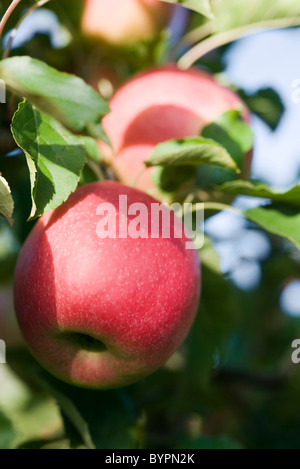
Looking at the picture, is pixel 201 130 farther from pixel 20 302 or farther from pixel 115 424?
pixel 115 424

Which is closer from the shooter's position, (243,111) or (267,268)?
(243,111)

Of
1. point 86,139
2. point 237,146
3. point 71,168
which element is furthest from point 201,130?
point 71,168

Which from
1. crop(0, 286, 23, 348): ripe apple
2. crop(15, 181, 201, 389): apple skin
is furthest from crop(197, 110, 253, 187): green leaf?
crop(0, 286, 23, 348): ripe apple

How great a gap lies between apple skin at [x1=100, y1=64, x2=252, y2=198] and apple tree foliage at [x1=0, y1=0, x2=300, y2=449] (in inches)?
2.3

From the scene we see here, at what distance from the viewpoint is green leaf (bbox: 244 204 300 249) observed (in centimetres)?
87

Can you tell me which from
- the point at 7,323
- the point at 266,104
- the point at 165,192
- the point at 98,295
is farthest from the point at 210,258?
the point at 7,323

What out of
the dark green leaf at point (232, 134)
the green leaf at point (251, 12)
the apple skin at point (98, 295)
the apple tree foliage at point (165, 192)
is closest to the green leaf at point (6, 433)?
the apple tree foliage at point (165, 192)

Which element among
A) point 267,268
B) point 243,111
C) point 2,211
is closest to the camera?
point 2,211

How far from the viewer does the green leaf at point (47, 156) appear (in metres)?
0.70

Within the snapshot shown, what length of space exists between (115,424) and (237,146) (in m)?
0.61

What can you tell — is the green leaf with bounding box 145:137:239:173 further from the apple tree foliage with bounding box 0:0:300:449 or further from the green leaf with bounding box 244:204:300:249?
the green leaf with bounding box 244:204:300:249

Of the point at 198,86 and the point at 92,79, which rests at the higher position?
the point at 92,79

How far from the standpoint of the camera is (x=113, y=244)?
77 centimetres

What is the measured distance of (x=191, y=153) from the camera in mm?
843
